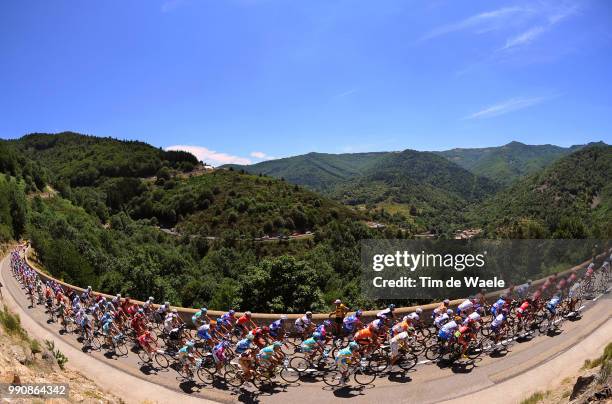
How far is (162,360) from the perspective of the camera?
15.2 m

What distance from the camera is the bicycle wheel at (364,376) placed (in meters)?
12.7

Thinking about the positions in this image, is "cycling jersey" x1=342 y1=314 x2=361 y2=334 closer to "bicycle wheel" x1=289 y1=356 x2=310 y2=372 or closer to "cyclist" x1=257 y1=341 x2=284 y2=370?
"bicycle wheel" x1=289 y1=356 x2=310 y2=372

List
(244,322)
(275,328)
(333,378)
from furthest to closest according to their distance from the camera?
1. (244,322)
2. (275,328)
3. (333,378)

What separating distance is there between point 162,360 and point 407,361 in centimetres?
924

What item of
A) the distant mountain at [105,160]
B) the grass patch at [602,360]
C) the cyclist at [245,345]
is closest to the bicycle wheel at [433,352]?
the grass patch at [602,360]

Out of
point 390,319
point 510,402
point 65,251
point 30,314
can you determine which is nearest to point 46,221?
point 65,251

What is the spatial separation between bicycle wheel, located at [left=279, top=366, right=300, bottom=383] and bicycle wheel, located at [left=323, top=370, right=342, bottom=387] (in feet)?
3.26

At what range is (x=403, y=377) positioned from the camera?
42.1ft

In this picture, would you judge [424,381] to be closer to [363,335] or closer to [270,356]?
[363,335]

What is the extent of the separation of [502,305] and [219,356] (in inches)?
414

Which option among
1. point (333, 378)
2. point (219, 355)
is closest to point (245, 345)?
point (219, 355)

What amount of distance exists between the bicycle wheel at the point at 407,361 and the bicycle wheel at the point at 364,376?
1.10 metres

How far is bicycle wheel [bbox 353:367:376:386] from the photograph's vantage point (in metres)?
12.7

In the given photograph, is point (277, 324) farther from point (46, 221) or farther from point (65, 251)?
point (46, 221)
